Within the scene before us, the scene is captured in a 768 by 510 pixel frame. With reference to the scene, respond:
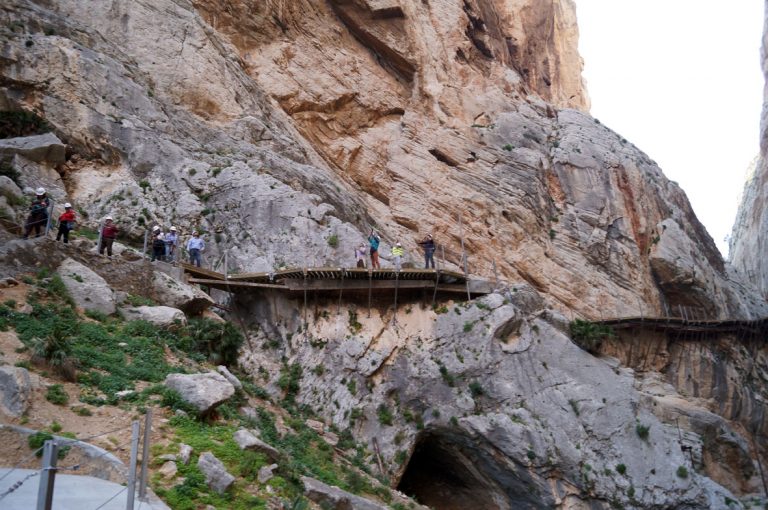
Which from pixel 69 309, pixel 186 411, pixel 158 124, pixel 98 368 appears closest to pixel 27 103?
pixel 158 124

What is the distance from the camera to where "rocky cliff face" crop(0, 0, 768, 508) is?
21562 millimetres

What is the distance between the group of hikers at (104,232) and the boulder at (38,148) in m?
3.08

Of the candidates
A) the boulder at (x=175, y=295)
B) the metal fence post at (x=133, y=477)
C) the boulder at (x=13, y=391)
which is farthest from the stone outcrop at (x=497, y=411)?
the metal fence post at (x=133, y=477)

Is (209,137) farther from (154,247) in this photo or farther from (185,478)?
(185,478)

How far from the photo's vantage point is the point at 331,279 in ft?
74.2

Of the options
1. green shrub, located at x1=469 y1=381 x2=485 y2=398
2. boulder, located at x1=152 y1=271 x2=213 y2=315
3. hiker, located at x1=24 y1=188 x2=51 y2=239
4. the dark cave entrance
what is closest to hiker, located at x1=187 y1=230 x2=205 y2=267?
boulder, located at x1=152 y1=271 x2=213 y2=315

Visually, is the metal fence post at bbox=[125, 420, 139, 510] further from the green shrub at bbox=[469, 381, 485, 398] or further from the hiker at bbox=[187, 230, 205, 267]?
the green shrub at bbox=[469, 381, 485, 398]

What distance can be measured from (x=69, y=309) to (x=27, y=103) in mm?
11651

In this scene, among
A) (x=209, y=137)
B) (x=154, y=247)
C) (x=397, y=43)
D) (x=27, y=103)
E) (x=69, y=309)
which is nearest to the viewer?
(x=69, y=309)

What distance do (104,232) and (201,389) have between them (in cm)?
701

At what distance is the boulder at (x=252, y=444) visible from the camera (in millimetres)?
12961

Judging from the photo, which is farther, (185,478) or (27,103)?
(27,103)

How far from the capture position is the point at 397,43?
1449 inches

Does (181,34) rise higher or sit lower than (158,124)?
higher
